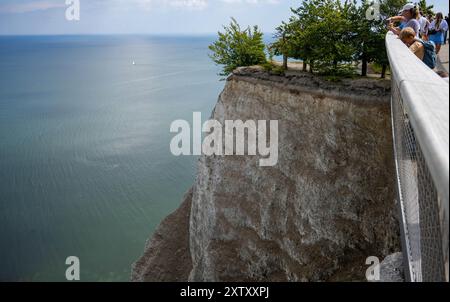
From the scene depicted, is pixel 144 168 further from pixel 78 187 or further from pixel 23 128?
pixel 23 128

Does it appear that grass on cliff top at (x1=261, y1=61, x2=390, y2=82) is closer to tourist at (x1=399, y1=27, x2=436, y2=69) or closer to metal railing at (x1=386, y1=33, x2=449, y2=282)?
tourist at (x1=399, y1=27, x2=436, y2=69)

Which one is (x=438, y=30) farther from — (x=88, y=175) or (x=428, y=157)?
(x=88, y=175)

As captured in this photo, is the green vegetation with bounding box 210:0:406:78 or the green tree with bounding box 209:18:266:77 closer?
the green vegetation with bounding box 210:0:406:78

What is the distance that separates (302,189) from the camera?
883 inches

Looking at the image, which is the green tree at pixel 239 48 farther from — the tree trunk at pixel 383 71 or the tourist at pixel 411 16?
the tourist at pixel 411 16

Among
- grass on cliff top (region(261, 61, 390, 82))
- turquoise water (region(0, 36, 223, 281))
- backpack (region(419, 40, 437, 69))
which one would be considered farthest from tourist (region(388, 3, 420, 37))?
turquoise water (region(0, 36, 223, 281))

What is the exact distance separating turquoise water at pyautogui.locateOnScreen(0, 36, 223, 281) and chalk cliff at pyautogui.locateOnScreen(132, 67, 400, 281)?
16.4 m

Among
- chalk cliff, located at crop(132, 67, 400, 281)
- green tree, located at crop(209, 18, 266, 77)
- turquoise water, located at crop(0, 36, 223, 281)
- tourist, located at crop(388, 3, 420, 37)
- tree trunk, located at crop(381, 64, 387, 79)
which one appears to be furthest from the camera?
turquoise water, located at crop(0, 36, 223, 281)

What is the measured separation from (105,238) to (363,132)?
32724 millimetres

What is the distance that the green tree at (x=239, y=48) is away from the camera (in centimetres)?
2811

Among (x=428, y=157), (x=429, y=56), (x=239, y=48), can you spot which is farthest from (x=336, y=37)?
(x=428, y=157)

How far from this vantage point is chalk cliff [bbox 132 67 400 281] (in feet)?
63.5

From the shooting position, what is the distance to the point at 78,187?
2089 inches
